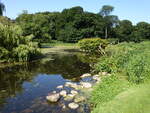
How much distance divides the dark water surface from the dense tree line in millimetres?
31693

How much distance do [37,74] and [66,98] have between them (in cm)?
834

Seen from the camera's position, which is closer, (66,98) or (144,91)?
(144,91)

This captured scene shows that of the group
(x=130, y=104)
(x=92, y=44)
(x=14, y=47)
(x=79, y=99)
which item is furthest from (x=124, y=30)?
(x=130, y=104)

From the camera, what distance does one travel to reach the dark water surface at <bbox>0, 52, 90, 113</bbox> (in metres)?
11.1

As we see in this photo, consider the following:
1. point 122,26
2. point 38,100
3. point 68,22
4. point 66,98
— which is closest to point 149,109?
point 66,98

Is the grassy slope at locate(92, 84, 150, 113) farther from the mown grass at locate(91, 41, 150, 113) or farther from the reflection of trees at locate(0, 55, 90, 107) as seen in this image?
the reflection of trees at locate(0, 55, 90, 107)

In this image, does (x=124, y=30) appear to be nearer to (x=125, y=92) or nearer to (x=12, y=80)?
(x=12, y=80)

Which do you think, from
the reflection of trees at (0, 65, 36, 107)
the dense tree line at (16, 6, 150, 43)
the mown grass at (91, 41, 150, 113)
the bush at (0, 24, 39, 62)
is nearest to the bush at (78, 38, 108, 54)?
the bush at (0, 24, 39, 62)

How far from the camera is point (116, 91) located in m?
10.3

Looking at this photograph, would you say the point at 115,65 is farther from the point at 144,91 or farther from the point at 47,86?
the point at 144,91

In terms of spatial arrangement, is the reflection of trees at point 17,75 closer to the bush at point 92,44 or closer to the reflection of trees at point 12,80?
the reflection of trees at point 12,80

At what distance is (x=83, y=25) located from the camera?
64125 mm

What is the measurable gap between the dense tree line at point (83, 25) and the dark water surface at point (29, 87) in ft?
104

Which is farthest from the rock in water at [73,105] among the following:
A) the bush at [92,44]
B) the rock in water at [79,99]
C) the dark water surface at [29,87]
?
Answer: the bush at [92,44]
